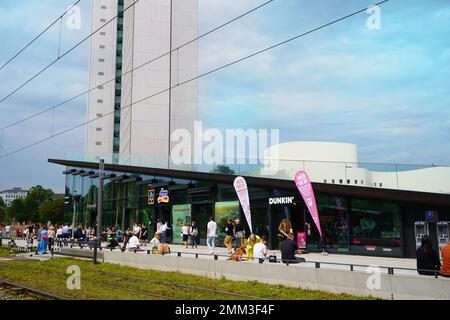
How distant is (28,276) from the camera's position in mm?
16500

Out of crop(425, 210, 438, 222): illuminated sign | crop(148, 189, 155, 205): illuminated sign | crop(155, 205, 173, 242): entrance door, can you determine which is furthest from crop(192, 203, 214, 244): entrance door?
crop(425, 210, 438, 222): illuminated sign

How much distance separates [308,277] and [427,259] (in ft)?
10.9

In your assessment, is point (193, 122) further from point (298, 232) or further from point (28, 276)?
point (28, 276)

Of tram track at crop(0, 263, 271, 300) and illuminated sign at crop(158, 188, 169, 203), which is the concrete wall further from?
illuminated sign at crop(158, 188, 169, 203)

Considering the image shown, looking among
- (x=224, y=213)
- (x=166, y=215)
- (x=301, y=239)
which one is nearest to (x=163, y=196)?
(x=166, y=215)

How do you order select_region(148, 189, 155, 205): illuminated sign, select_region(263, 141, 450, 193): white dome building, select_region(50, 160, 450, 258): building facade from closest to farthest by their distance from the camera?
select_region(263, 141, 450, 193): white dome building → select_region(50, 160, 450, 258): building facade → select_region(148, 189, 155, 205): illuminated sign

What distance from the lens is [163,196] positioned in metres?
34.2

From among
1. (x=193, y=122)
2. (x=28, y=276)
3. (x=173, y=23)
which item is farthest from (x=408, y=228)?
(x=173, y=23)

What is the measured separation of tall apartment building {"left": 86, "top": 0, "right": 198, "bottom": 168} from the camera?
74312 mm

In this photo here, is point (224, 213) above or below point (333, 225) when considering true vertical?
above

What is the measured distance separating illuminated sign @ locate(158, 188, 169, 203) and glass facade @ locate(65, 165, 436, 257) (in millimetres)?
36

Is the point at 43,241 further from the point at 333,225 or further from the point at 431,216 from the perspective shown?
the point at 431,216

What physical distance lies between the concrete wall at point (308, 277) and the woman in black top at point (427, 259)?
63 centimetres
